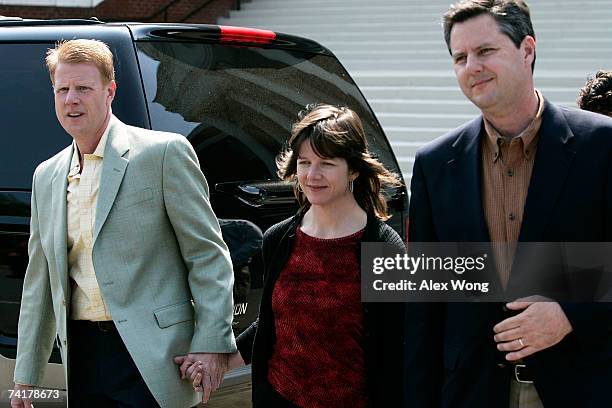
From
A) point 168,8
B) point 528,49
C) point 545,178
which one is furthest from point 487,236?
point 168,8

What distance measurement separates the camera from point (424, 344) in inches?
109

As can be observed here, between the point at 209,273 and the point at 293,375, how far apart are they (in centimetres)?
44

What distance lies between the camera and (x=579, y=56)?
1212 centimetres

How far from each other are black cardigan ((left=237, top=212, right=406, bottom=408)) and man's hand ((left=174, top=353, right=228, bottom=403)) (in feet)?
0.40

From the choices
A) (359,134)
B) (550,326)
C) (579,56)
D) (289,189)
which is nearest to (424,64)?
(579,56)

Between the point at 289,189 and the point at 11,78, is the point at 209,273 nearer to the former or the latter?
the point at 289,189

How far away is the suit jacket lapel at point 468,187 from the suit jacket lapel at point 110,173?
3.66 feet

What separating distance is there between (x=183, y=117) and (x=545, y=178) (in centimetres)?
199

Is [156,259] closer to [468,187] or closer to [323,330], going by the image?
[323,330]

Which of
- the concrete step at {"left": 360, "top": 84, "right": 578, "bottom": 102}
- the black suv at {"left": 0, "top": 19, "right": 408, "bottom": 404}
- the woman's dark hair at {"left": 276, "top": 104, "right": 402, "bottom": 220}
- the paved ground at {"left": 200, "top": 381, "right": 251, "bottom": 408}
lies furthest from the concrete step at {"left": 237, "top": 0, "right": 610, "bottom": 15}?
the woman's dark hair at {"left": 276, "top": 104, "right": 402, "bottom": 220}

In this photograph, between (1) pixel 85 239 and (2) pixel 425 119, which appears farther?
(2) pixel 425 119

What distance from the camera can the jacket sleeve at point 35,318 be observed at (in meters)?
3.47

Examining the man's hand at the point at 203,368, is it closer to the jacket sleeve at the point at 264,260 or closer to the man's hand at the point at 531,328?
the jacket sleeve at the point at 264,260

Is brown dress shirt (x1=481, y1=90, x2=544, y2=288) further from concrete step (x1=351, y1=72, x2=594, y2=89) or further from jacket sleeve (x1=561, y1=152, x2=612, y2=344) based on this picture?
concrete step (x1=351, y1=72, x2=594, y2=89)
